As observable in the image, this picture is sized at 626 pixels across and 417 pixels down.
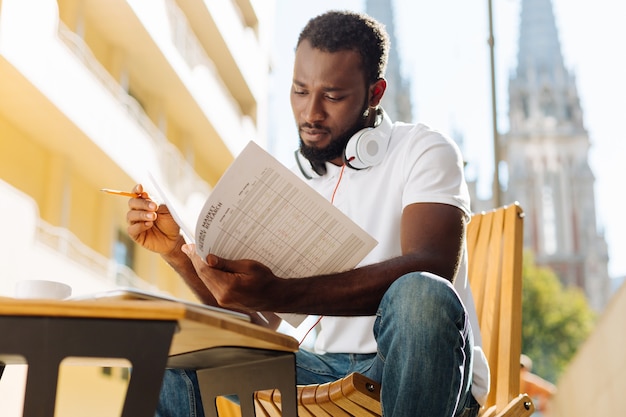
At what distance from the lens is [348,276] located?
6.06ft

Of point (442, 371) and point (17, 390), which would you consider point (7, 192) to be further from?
point (442, 371)

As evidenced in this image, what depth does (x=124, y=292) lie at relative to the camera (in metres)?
1.38

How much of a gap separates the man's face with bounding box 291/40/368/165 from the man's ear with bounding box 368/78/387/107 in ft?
0.12

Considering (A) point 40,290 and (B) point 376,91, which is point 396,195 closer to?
(B) point 376,91

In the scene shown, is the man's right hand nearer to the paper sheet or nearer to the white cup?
the paper sheet

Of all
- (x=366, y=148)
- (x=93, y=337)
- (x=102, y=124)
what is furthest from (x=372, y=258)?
(x=102, y=124)

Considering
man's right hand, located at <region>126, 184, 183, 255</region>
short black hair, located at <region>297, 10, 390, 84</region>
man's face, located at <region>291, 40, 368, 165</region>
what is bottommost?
man's right hand, located at <region>126, 184, 183, 255</region>

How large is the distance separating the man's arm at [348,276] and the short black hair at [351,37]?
55cm

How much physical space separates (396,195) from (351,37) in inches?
18.0

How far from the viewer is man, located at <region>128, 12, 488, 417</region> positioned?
1.70 meters

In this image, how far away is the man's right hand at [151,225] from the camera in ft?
6.66

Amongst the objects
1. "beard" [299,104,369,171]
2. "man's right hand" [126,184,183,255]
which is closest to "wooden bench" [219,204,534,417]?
"man's right hand" [126,184,183,255]

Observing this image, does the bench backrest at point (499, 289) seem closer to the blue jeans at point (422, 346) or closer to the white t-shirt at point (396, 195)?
the white t-shirt at point (396, 195)

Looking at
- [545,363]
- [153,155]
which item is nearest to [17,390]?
[153,155]
